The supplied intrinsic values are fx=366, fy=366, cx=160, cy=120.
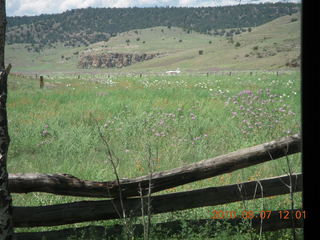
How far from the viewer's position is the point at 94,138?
596 cm

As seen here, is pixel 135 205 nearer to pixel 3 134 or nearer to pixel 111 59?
pixel 3 134

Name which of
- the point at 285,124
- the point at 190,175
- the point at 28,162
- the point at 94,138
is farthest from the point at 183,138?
the point at 190,175

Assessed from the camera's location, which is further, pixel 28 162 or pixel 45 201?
pixel 28 162

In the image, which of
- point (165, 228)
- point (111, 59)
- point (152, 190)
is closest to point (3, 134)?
point (152, 190)

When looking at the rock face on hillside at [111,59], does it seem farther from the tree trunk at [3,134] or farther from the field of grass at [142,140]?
the tree trunk at [3,134]

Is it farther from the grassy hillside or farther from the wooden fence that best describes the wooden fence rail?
the grassy hillside

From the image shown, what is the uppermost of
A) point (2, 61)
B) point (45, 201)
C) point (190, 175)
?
point (2, 61)

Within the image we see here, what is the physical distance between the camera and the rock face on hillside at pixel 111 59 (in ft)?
271

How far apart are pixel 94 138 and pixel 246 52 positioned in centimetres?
5283

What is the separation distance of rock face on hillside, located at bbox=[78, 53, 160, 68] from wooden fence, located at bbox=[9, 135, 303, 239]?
255 feet

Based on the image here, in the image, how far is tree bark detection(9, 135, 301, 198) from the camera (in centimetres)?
284

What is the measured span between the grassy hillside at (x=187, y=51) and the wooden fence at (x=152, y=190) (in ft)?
45.3

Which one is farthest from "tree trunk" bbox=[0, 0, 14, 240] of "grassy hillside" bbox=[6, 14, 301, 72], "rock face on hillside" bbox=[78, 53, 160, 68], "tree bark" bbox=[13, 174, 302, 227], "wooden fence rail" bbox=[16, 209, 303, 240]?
"rock face on hillside" bbox=[78, 53, 160, 68]

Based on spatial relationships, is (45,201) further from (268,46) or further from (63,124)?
(268,46)
